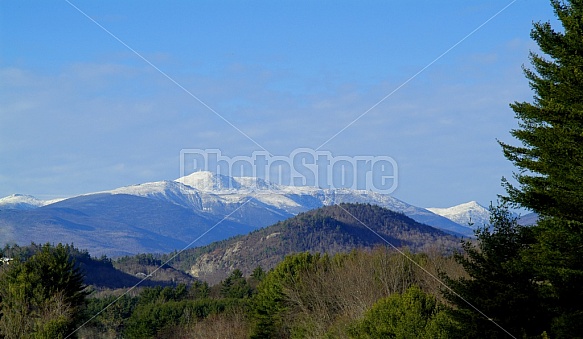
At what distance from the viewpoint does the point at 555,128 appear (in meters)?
15.6

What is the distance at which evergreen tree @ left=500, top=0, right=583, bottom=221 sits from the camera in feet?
50.1

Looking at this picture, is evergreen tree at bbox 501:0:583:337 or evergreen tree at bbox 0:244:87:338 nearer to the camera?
evergreen tree at bbox 501:0:583:337

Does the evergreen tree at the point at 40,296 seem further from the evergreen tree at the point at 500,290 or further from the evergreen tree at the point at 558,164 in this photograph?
the evergreen tree at the point at 558,164

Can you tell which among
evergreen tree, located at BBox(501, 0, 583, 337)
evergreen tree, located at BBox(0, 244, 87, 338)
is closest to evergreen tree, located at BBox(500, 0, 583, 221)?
evergreen tree, located at BBox(501, 0, 583, 337)

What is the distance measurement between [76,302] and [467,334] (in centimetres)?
4126

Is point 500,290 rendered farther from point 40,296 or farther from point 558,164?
point 40,296

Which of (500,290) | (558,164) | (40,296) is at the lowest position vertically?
(40,296)

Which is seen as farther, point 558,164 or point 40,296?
point 40,296

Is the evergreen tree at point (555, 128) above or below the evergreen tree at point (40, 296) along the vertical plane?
above

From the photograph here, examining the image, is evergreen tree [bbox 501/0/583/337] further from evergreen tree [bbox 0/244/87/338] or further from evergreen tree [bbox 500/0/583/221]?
evergreen tree [bbox 0/244/87/338]

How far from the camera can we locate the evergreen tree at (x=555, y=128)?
15.3 metres

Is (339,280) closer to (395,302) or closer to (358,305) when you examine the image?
(358,305)

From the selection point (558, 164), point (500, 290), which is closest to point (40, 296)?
point (500, 290)

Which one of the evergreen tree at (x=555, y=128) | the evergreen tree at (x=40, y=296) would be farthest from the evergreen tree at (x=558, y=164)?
the evergreen tree at (x=40, y=296)
